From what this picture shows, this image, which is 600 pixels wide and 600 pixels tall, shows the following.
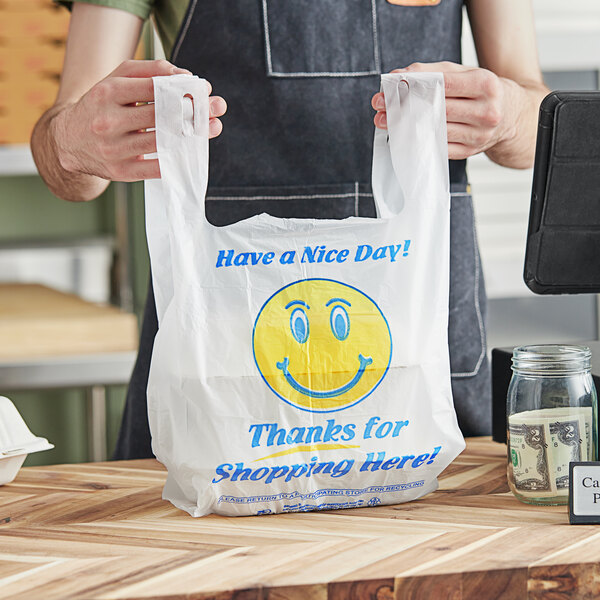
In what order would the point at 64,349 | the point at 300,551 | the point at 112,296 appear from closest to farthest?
the point at 300,551
the point at 64,349
the point at 112,296

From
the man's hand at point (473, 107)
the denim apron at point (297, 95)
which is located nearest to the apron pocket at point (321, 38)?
the denim apron at point (297, 95)

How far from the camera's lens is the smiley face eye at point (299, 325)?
2.54 feet

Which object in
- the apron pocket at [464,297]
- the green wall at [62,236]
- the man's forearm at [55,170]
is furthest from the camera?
the green wall at [62,236]

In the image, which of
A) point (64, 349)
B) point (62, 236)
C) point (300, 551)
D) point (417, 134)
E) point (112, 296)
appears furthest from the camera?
point (62, 236)


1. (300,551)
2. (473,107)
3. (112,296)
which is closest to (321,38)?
(473,107)

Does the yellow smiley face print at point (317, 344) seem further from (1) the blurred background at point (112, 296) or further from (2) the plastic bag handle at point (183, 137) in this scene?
(1) the blurred background at point (112, 296)

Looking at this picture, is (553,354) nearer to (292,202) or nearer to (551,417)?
(551,417)

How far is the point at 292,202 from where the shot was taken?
3.89ft

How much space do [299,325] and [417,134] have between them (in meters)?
0.20

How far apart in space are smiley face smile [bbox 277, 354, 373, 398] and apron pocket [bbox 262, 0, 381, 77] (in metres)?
0.53

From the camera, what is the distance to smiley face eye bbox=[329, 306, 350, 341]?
0.78 meters

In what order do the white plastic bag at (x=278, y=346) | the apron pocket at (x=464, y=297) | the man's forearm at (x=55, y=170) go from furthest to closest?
the apron pocket at (x=464, y=297) → the man's forearm at (x=55, y=170) → the white plastic bag at (x=278, y=346)

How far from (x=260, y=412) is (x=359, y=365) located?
92 mm

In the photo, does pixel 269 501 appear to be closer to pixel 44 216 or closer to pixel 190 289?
pixel 190 289
